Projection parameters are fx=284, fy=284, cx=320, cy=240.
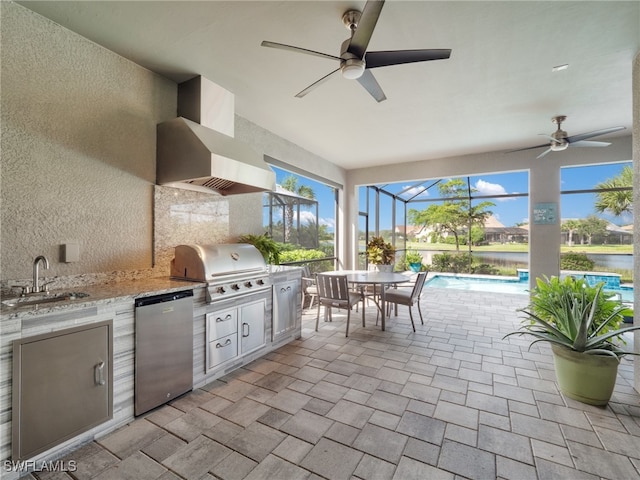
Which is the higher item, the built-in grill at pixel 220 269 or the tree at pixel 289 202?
the tree at pixel 289 202

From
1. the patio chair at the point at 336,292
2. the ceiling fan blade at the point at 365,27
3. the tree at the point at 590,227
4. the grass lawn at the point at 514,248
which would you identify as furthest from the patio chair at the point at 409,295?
the tree at the point at 590,227

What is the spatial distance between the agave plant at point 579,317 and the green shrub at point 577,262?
4215 millimetres

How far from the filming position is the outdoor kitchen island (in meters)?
1.51

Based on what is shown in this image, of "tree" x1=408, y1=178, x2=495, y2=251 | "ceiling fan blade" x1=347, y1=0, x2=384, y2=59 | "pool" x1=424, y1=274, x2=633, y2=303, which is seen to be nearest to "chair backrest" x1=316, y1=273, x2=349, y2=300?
"ceiling fan blade" x1=347, y1=0, x2=384, y2=59

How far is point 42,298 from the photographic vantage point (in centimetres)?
194

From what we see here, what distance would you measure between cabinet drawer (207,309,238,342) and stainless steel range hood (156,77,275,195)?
4.25 ft

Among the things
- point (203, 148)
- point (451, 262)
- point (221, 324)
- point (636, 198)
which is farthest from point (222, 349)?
point (451, 262)

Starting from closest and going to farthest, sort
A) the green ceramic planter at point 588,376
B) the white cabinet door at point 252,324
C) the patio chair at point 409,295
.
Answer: the green ceramic planter at point 588,376 → the white cabinet door at point 252,324 → the patio chair at point 409,295

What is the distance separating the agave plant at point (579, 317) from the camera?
2.31m

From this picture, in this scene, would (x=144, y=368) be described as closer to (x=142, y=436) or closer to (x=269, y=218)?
(x=142, y=436)

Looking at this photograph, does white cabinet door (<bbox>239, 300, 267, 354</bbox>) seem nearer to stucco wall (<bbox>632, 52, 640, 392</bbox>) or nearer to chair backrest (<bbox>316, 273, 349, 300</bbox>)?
chair backrest (<bbox>316, 273, 349, 300</bbox>)

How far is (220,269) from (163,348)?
2.66 feet

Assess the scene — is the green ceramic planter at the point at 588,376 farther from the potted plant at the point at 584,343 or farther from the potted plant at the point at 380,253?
the potted plant at the point at 380,253

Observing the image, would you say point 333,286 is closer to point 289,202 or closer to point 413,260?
point 289,202
